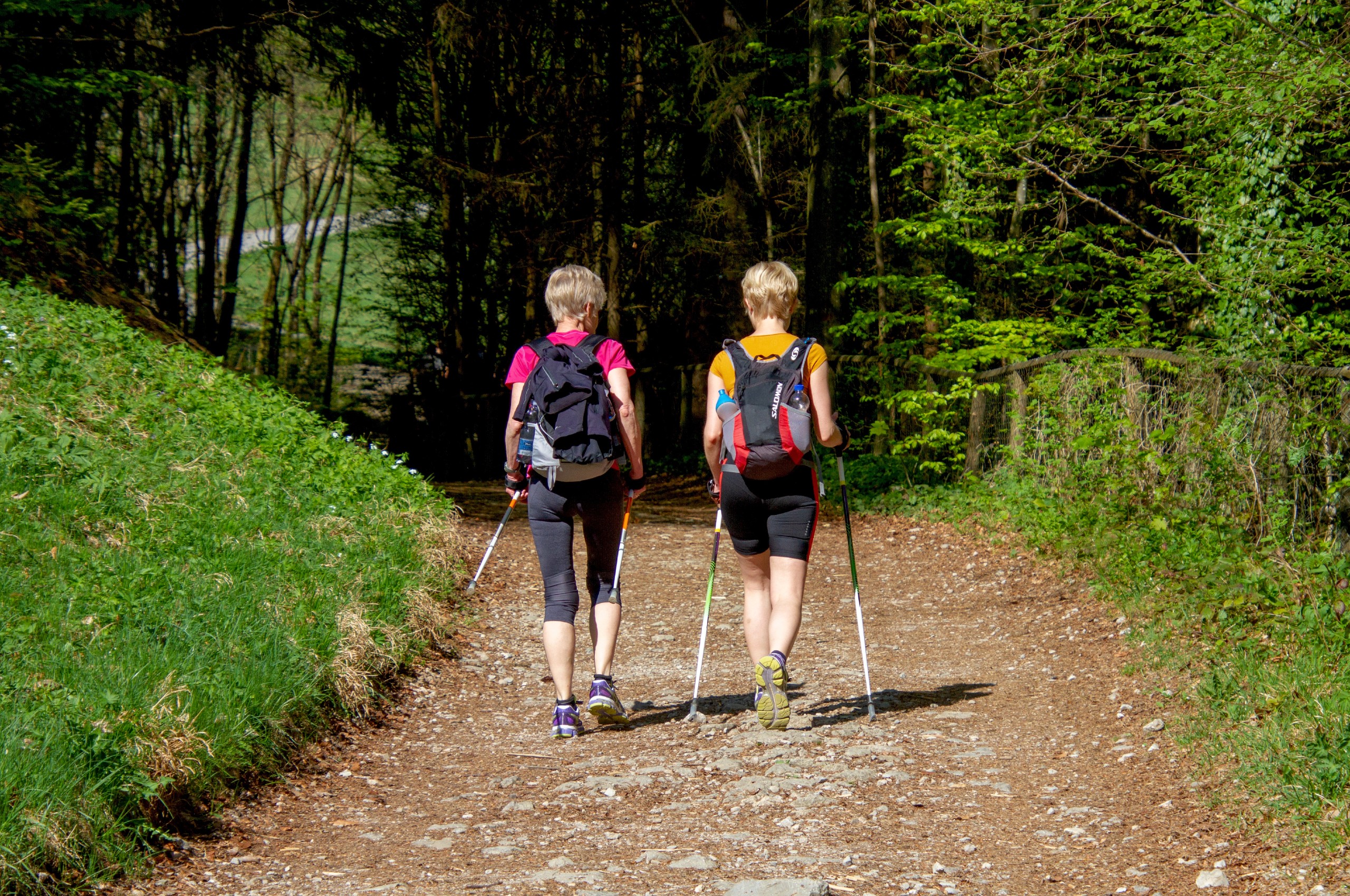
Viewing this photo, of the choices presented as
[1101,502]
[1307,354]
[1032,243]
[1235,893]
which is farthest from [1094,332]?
[1235,893]

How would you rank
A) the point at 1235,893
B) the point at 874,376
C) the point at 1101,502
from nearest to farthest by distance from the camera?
the point at 1235,893 → the point at 1101,502 → the point at 874,376

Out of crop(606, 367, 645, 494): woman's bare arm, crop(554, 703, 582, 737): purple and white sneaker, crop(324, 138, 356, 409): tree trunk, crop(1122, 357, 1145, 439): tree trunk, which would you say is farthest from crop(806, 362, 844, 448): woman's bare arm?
crop(324, 138, 356, 409): tree trunk

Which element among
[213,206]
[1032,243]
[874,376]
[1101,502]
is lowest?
[1101,502]

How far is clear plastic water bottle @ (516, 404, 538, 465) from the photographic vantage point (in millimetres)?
4953

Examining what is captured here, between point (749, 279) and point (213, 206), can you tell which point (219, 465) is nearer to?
point (749, 279)

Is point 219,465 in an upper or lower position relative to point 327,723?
upper

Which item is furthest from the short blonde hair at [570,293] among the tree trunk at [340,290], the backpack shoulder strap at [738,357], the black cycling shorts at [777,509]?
the tree trunk at [340,290]

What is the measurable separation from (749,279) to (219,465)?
174 inches

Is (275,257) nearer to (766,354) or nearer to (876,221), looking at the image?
(876,221)

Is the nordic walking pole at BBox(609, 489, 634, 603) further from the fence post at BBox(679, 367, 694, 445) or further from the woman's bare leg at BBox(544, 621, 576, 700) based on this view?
the fence post at BBox(679, 367, 694, 445)

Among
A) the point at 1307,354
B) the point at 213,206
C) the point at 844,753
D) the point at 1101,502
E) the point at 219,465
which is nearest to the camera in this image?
the point at 844,753

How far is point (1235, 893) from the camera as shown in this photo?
3371 millimetres

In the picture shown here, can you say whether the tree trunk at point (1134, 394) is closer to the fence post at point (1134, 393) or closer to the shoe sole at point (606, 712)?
the fence post at point (1134, 393)

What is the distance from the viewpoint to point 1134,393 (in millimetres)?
8398
